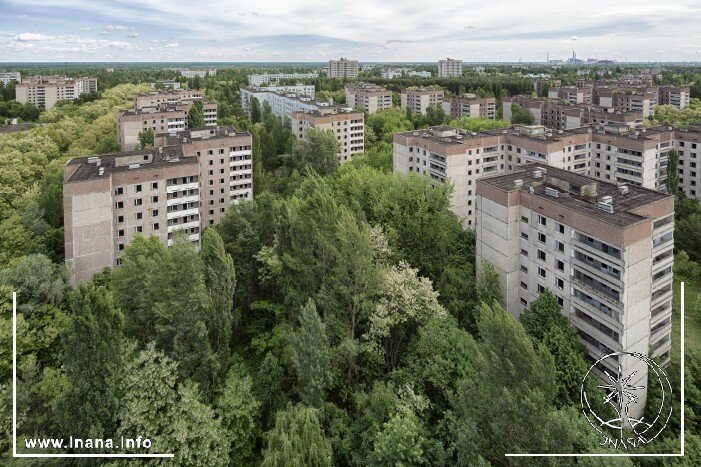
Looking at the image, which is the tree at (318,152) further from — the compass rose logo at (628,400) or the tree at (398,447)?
the tree at (398,447)

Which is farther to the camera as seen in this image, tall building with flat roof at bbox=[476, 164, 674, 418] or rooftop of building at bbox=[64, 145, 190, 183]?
rooftop of building at bbox=[64, 145, 190, 183]

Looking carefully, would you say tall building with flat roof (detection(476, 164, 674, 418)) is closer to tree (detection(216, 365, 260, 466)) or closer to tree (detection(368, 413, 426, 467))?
tree (detection(368, 413, 426, 467))

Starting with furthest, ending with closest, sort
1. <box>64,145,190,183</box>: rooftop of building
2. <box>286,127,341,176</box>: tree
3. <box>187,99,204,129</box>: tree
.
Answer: <box>187,99,204,129</box>: tree < <box>286,127,341,176</box>: tree < <box>64,145,190,183</box>: rooftop of building

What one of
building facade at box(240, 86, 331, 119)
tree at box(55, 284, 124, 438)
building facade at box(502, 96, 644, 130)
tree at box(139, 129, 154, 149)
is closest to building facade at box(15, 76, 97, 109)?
building facade at box(240, 86, 331, 119)

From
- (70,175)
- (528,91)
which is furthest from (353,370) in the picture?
(528,91)

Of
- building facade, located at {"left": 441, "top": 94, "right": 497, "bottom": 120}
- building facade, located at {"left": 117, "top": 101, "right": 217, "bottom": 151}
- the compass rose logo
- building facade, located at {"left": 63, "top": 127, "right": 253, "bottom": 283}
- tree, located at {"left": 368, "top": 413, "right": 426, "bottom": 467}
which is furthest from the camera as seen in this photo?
building facade, located at {"left": 441, "top": 94, "right": 497, "bottom": 120}

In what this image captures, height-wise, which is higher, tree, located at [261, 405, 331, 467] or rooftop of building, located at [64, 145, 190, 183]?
rooftop of building, located at [64, 145, 190, 183]
